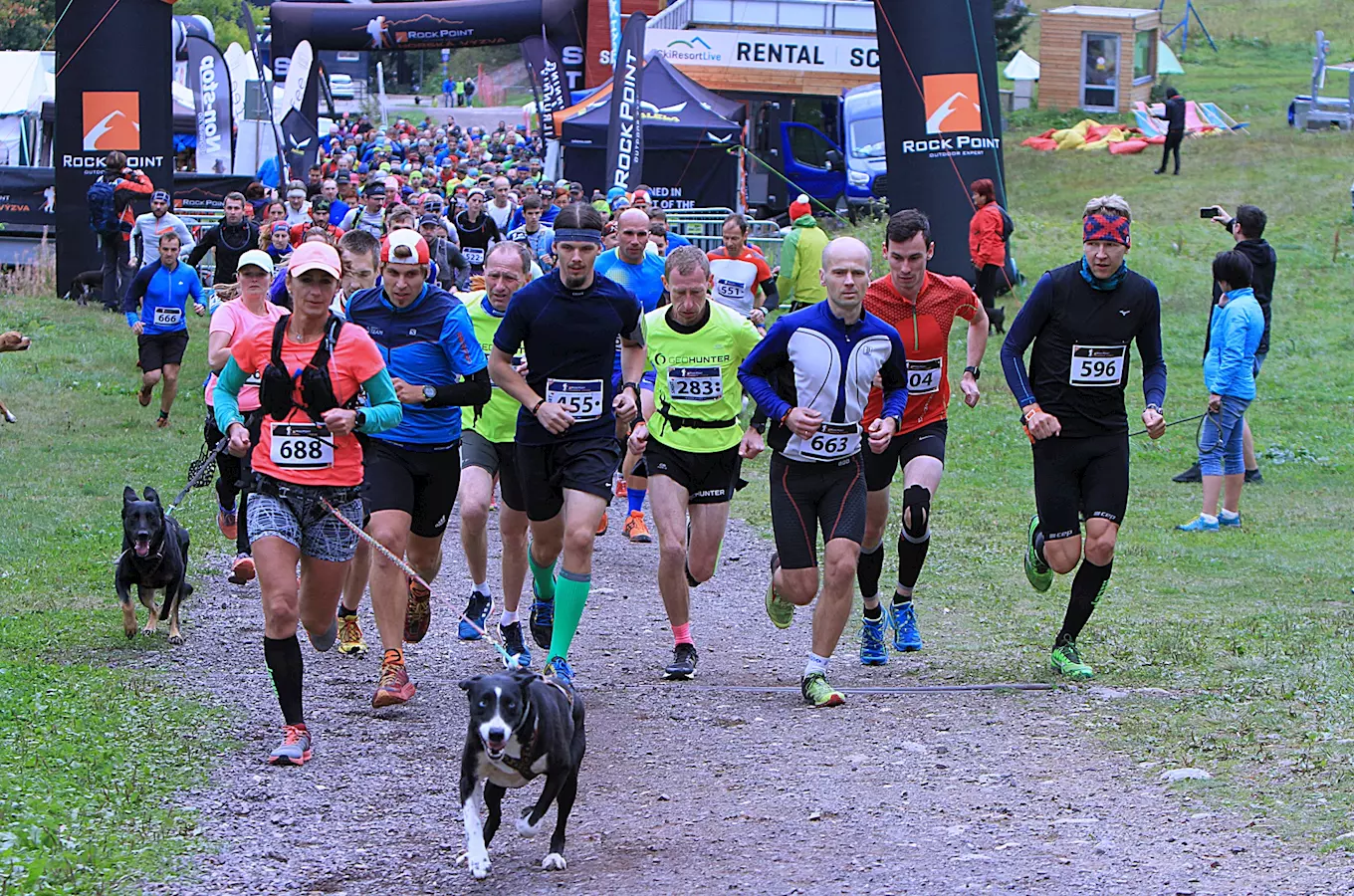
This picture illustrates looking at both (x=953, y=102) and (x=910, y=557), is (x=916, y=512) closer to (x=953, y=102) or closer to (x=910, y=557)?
(x=910, y=557)

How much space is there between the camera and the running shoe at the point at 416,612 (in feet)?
27.3

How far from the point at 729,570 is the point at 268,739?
5.27 meters

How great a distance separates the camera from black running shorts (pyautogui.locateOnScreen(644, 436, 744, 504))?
834 cm

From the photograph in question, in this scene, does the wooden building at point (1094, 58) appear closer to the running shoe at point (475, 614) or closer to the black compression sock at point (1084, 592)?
the running shoe at point (475, 614)

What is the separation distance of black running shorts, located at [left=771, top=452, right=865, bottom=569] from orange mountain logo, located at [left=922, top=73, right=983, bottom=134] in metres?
14.7

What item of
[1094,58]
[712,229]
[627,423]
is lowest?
[627,423]

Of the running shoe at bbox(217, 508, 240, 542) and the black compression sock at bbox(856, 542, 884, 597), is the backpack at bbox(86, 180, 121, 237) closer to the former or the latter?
the running shoe at bbox(217, 508, 240, 542)

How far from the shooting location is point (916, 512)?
8.62 meters

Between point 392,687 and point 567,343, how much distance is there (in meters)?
1.74

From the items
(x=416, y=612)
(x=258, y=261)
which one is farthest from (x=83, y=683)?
(x=258, y=261)

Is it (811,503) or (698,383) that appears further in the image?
(698,383)

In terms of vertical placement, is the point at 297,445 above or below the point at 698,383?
below

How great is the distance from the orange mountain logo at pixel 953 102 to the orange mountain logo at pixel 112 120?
11.4 m

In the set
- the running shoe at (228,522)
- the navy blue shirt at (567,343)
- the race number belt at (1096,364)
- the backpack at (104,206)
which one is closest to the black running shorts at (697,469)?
the navy blue shirt at (567,343)
